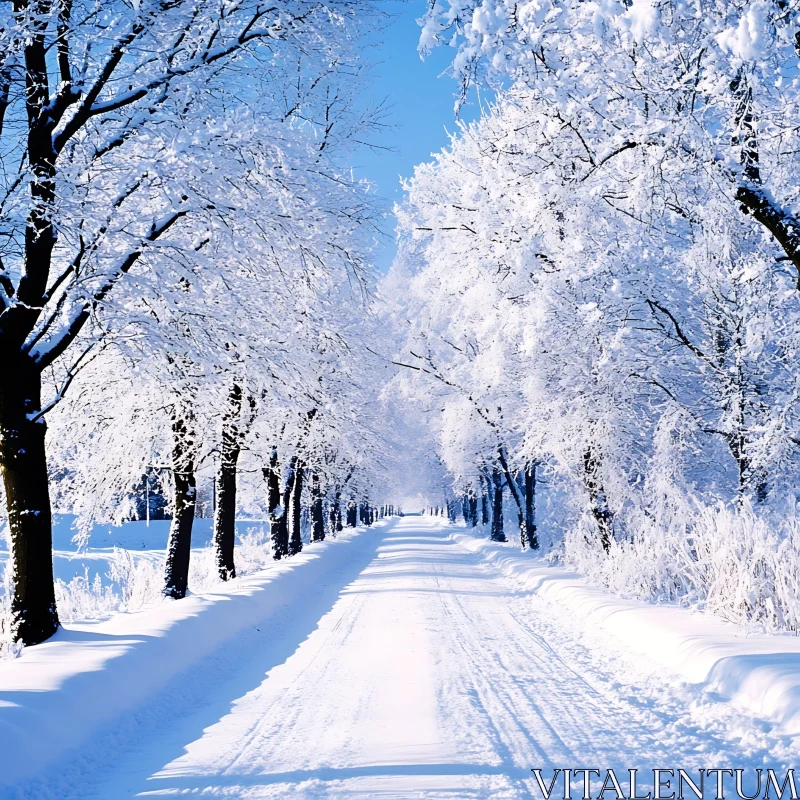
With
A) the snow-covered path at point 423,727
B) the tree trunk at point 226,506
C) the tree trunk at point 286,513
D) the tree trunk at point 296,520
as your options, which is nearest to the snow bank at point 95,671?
Answer: the snow-covered path at point 423,727

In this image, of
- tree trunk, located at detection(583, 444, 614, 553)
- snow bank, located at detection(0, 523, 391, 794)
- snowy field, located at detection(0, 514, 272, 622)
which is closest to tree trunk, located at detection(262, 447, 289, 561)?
snowy field, located at detection(0, 514, 272, 622)

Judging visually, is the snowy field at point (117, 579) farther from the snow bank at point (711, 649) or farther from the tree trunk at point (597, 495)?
the tree trunk at point (597, 495)

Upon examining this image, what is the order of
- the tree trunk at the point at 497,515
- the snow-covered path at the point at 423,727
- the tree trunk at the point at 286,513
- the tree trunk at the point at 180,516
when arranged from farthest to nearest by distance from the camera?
the tree trunk at the point at 497,515
the tree trunk at the point at 286,513
the tree trunk at the point at 180,516
the snow-covered path at the point at 423,727

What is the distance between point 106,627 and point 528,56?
7959 mm

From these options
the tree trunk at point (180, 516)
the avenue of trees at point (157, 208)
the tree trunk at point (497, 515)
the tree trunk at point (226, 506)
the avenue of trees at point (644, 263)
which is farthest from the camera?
the tree trunk at point (497, 515)

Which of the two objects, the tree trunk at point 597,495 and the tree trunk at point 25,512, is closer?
the tree trunk at point 25,512

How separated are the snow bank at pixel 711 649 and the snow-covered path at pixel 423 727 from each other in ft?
0.75

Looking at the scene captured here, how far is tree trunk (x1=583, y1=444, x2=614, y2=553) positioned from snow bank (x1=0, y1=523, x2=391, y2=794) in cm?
838

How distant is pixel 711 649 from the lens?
20.2 ft

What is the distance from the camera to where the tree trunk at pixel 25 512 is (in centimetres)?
688

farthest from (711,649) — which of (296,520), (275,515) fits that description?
(296,520)

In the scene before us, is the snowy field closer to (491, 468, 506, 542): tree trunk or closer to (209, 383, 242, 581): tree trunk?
(209, 383, 242, 581): tree trunk

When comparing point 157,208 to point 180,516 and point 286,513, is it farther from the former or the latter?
point 286,513

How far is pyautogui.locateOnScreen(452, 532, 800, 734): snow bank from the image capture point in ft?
16.2
